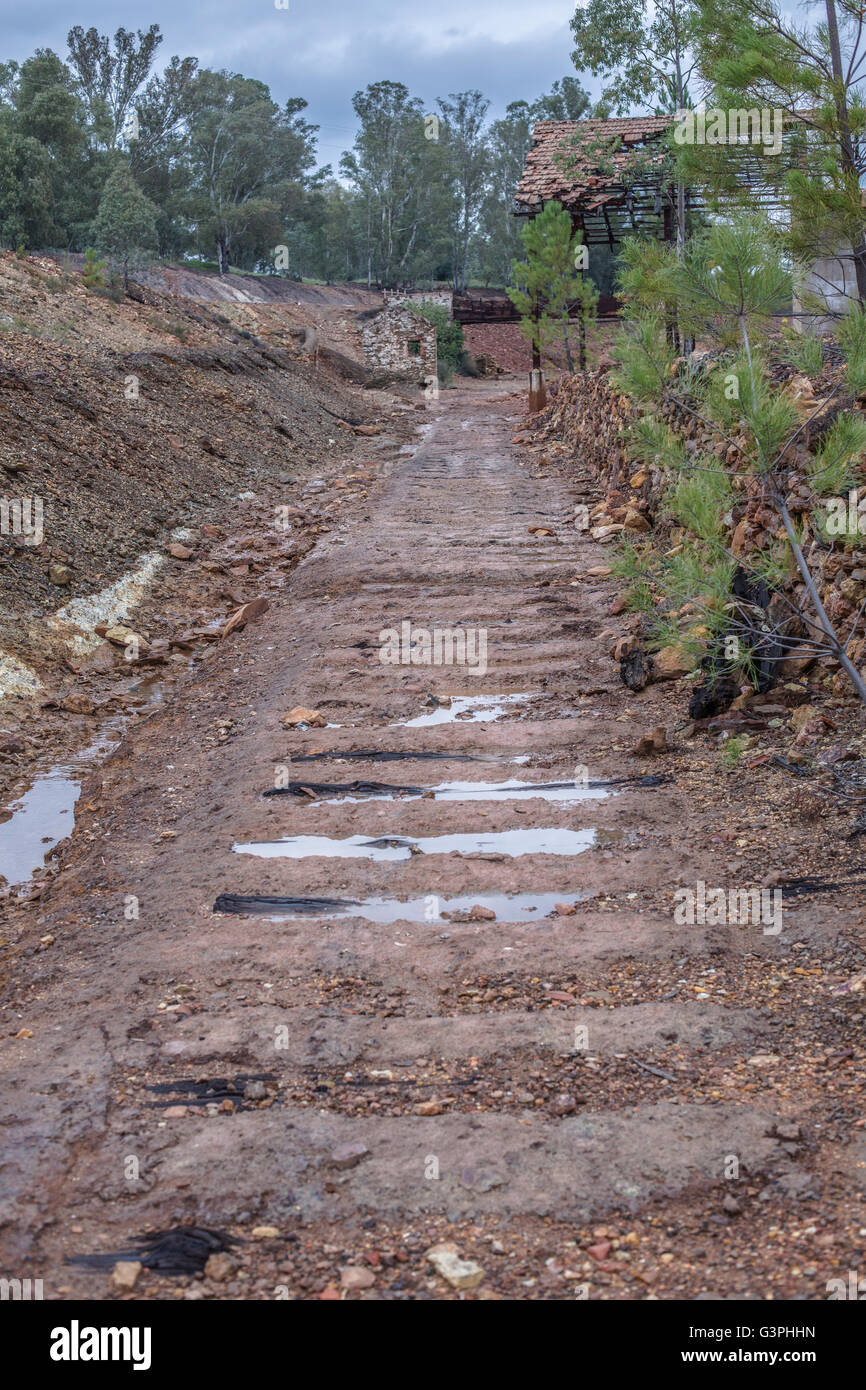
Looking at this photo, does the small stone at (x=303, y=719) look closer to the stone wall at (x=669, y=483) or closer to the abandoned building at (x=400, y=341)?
the stone wall at (x=669, y=483)

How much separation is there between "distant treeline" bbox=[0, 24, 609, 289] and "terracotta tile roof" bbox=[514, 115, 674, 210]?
9435mm

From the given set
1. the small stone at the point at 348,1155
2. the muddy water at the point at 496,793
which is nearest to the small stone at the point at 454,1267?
the small stone at the point at 348,1155

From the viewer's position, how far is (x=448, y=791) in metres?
7.08

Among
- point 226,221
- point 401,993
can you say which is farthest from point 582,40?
point 226,221

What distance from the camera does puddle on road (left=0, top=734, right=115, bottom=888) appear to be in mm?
6758

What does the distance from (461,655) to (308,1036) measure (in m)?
Result: 5.53

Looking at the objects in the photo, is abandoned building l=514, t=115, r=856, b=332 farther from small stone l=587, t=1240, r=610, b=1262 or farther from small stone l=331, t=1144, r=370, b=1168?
small stone l=587, t=1240, r=610, b=1262

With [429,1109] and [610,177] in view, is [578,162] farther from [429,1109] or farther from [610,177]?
[429,1109]

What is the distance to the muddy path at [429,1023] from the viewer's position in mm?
3301

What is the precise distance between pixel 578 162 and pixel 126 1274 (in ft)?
69.4

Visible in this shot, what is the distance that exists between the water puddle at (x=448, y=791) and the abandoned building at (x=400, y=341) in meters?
31.5

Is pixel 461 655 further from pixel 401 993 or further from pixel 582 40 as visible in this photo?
pixel 582 40

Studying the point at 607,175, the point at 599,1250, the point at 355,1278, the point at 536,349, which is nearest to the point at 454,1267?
the point at 355,1278

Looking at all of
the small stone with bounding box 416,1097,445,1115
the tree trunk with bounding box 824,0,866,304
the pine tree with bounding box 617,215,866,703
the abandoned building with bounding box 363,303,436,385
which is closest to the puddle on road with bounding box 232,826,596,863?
the pine tree with bounding box 617,215,866,703
